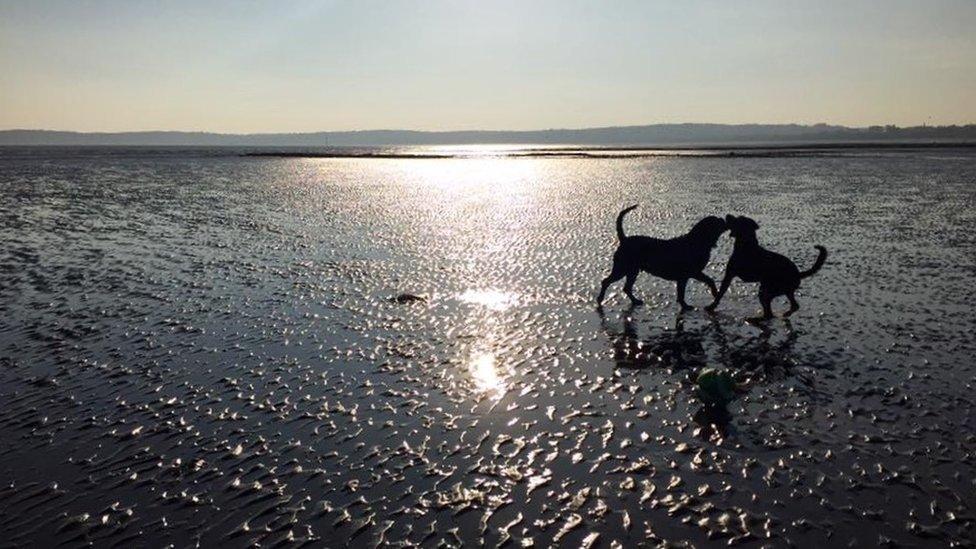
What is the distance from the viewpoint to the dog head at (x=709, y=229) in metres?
13.3

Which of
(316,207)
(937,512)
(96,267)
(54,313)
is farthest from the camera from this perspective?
(316,207)

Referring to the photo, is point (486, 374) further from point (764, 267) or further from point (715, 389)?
point (764, 267)

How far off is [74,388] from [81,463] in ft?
8.82

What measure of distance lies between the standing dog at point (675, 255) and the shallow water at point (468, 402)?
34.3 inches

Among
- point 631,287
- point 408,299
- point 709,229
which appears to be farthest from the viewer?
point 408,299

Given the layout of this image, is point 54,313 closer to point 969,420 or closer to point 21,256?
point 21,256

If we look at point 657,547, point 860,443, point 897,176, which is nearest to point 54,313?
point 657,547

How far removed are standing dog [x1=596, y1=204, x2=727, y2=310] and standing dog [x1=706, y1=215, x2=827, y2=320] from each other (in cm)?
48

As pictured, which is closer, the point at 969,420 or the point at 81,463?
the point at 81,463

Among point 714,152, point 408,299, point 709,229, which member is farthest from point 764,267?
point 714,152

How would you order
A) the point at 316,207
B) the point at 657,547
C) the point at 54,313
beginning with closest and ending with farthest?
the point at 657,547
the point at 54,313
the point at 316,207

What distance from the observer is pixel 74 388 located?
9641mm

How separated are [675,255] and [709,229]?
2.89 ft

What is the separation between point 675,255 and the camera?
1348 cm
